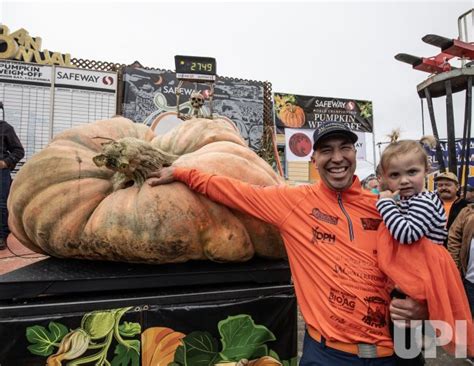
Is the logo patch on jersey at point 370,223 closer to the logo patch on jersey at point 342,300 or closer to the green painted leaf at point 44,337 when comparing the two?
the logo patch on jersey at point 342,300

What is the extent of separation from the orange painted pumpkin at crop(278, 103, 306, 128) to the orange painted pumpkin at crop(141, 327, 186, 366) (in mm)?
8688

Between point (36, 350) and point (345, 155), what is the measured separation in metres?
1.57

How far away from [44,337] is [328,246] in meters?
1.25

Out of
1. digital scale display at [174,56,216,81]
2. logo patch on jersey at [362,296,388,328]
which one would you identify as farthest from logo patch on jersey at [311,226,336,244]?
digital scale display at [174,56,216,81]

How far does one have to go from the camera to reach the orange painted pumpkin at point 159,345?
153 cm

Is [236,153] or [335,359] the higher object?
[236,153]

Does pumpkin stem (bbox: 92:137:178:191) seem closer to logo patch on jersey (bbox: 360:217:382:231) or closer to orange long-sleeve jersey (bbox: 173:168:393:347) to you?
orange long-sleeve jersey (bbox: 173:168:393:347)

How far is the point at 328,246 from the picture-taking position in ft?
5.25

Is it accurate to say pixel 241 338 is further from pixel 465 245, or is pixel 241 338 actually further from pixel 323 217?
pixel 465 245

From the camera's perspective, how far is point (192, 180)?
5.72 ft

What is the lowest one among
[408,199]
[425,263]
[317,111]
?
[425,263]

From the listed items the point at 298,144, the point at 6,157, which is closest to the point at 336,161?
the point at 6,157

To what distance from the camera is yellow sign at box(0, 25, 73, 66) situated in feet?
24.6

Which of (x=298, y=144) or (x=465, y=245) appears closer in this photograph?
(x=465, y=245)
